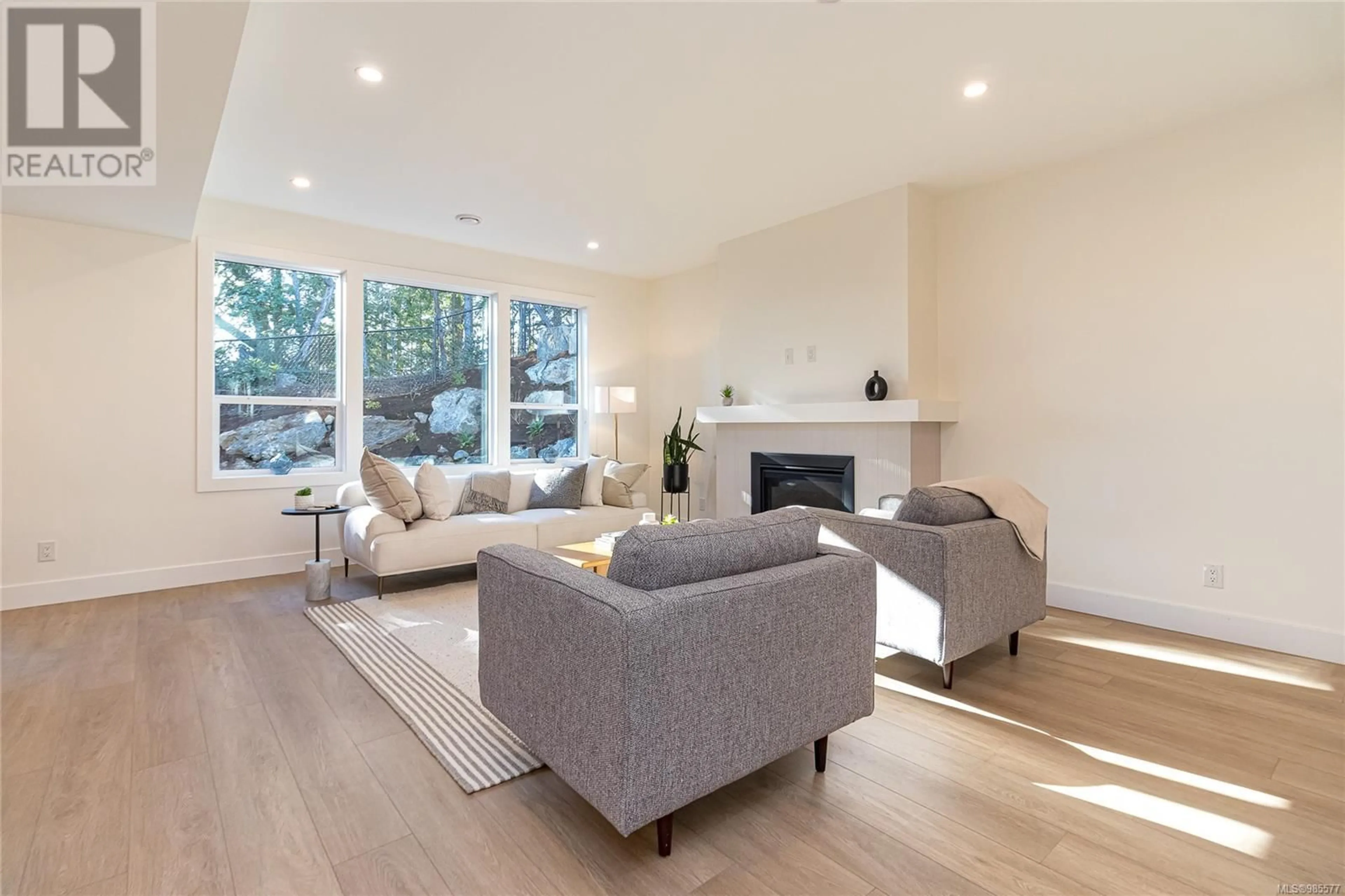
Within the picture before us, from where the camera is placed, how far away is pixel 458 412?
546cm

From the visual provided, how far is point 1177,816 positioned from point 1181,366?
2.47 m

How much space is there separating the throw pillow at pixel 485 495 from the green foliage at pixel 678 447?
1.42 metres

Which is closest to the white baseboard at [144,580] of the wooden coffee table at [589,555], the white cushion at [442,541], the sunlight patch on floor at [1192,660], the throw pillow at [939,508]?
the white cushion at [442,541]

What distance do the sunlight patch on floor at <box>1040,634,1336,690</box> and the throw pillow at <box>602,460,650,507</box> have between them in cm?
315

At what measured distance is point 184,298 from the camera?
13.5ft

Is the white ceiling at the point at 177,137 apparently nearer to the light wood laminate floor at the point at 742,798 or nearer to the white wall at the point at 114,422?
the white wall at the point at 114,422

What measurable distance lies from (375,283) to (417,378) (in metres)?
0.81

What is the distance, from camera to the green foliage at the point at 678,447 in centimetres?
550

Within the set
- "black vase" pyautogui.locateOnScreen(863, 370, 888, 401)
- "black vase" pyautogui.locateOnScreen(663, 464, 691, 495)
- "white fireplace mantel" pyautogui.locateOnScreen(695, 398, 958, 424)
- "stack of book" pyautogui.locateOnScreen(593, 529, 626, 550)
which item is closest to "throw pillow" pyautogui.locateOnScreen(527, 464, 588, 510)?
"black vase" pyautogui.locateOnScreen(663, 464, 691, 495)

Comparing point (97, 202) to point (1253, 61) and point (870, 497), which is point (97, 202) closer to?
point (870, 497)

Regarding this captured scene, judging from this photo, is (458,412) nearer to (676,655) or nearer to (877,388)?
(877,388)

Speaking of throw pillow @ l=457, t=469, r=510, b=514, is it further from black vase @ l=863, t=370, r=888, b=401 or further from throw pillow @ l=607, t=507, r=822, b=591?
throw pillow @ l=607, t=507, r=822, b=591

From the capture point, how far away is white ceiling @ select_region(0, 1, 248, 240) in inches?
75.1

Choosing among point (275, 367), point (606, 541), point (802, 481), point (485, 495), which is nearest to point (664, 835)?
point (606, 541)
